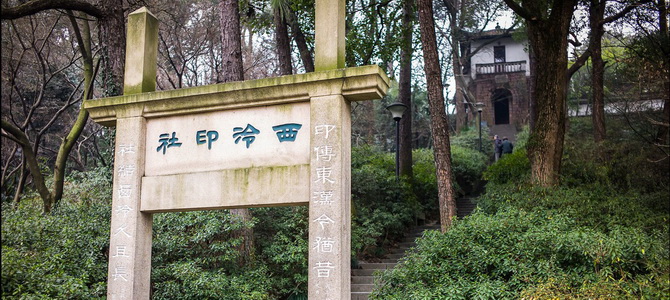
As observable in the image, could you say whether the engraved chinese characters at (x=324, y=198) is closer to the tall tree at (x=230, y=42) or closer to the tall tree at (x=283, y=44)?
the tall tree at (x=230, y=42)

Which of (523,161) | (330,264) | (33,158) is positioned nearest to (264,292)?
(330,264)

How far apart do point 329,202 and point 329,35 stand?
1652 mm

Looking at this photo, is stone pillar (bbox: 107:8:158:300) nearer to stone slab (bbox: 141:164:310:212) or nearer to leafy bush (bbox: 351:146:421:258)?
stone slab (bbox: 141:164:310:212)

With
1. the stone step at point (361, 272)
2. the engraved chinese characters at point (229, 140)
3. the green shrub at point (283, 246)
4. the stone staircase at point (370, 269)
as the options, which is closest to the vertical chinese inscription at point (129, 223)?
the engraved chinese characters at point (229, 140)

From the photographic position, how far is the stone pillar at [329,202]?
529 cm

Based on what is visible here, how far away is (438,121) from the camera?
38.2ft

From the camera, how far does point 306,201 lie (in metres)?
5.52

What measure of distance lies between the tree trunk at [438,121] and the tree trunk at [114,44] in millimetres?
5914

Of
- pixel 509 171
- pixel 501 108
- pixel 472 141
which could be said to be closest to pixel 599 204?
pixel 509 171

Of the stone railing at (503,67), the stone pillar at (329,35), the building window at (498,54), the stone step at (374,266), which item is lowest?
the stone step at (374,266)

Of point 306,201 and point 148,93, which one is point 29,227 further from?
point 306,201

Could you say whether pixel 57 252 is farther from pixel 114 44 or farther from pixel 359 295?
pixel 359 295

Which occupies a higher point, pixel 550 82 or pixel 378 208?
pixel 550 82

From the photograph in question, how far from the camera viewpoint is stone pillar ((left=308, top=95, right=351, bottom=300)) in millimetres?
5293
